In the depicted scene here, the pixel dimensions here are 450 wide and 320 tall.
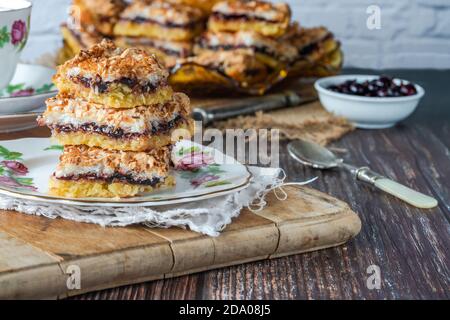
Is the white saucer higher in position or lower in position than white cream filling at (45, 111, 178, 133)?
lower

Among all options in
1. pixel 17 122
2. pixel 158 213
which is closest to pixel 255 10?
pixel 17 122

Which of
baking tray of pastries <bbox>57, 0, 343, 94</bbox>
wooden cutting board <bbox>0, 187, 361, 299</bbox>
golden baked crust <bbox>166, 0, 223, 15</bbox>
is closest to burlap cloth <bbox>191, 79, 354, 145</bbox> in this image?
baking tray of pastries <bbox>57, 0, 343, 94</bbox>

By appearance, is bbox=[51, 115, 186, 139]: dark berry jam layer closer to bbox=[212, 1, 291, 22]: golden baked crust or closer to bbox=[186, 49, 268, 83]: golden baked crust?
bbox=[186, 49, 268, 83]: golden baked crust

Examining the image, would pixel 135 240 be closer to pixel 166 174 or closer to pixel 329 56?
pixel 166 174

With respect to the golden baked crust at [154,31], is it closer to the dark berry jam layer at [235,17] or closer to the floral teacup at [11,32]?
the dark berry jam layer at [235,17]

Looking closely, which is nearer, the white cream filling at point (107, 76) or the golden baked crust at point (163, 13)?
the white cream filling at point (107, 76)

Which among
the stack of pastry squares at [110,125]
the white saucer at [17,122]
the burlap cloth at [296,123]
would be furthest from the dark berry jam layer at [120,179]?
the burlap cloth at [296,123]

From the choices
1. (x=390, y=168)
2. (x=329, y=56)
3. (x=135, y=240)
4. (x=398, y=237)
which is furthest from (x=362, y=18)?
(x=135, y=240)
